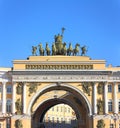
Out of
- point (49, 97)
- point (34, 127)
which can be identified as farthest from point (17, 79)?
point (34, 127)

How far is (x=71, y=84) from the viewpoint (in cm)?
6438

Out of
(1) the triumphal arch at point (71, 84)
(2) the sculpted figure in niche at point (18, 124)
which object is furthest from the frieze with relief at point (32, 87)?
(2) the sculpted figure in niche at point (18, 124)

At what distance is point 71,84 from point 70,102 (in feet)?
20.0

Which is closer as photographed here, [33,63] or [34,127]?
[33,63]

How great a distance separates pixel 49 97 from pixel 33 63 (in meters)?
7.04

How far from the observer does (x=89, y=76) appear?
2522 inches

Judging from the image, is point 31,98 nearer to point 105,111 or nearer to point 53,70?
point 53,70

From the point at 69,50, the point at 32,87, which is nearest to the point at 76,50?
the point at 69,50

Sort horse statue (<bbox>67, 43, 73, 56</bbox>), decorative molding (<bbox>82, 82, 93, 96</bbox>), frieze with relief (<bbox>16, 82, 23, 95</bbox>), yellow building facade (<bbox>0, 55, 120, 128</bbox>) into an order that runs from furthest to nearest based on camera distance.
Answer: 1. horse statue (<bbox>67, 43, 73, 56</bbox>)
2. frieze with relief (<bbox>16, 82, 23, 95</bbox>)
3. decorative molding (<bbox>82, 82, 93, 96</bbox>)
4. yellow building facade (<bbox>0, 55, 120, 128</bbox>)

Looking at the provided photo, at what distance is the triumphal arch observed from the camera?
208 feet

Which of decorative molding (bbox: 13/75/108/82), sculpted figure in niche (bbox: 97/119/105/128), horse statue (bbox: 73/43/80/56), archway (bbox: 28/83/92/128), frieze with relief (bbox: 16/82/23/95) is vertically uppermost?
horse statue (bbox: 73/43/80/56)

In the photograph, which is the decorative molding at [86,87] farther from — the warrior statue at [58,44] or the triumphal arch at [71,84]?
the warrior statue at [58,44]

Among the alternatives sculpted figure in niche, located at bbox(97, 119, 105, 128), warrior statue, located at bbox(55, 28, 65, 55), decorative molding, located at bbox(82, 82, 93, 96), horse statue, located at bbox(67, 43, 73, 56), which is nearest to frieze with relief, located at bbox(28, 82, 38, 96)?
warrior statue, located at bbox(55, 28, 65, 55)

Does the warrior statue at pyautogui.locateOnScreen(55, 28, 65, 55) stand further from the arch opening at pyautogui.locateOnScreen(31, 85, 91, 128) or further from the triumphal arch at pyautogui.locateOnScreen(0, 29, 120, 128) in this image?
the arch opening at pyautogui.locateOnScreen(31, 85, 91, 128)
